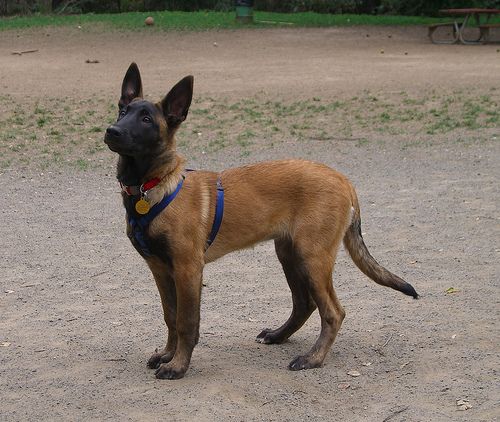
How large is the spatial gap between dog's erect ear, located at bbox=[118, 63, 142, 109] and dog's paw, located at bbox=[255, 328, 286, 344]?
5.14 ft

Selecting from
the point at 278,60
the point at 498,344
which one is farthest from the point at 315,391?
the point at 278,60

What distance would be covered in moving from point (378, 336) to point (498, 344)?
0.69 meters

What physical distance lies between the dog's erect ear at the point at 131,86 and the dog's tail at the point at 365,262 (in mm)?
1325

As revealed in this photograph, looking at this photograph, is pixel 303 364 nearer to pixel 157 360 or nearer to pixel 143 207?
pixel 157 360

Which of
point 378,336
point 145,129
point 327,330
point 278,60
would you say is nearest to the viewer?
point 145,129

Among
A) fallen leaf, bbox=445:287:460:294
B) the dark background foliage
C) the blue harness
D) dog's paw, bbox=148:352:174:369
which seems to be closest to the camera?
the blue harness

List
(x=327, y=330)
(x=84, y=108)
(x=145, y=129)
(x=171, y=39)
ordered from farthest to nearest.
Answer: (x=171, y=39) → (x=84, y=108) → (x=327, y=330) → (x=145, y=129)

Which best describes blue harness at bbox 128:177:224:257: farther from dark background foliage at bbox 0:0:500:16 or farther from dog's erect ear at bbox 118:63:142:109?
dark background foliage at bbox 0:0:500:16

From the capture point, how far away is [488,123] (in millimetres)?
12844

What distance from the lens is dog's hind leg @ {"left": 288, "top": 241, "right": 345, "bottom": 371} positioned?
16.9ft

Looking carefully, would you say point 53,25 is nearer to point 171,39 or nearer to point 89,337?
point 171,39

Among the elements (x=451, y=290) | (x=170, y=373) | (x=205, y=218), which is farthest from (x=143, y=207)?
(x=451, y=290)

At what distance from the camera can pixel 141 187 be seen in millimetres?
4914

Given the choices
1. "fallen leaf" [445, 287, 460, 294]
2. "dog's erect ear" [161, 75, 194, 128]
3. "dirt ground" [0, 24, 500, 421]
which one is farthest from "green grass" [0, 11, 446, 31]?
"dog's erect ear" [161, 75, 194, 128]
